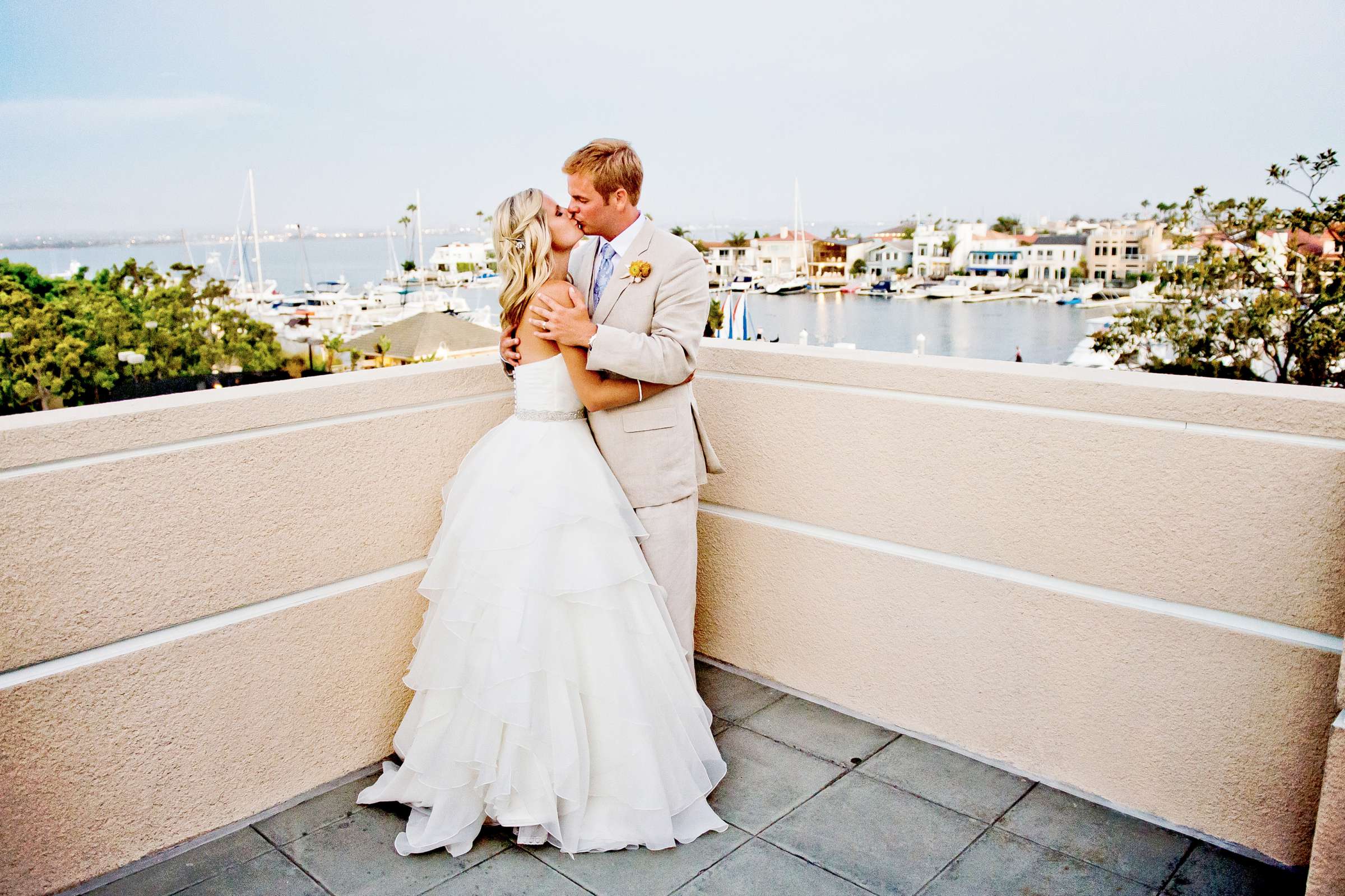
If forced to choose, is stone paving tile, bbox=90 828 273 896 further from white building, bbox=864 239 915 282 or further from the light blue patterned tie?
white building, bbox=864 239 915 282

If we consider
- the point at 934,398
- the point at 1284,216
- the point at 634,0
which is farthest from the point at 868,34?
the point at 934,398

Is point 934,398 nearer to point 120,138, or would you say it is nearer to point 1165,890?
point 1165,890

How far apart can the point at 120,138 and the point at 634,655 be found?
16821 centimetres

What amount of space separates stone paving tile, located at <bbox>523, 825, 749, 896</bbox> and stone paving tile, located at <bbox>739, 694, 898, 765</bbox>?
1.63 feet

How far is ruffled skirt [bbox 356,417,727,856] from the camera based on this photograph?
2.23m

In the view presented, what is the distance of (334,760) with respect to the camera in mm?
2586

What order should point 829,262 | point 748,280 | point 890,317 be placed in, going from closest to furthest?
point 890,317 < point 748,280 < point 829,262

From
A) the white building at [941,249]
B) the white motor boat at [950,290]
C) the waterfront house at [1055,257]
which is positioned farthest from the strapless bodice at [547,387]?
the white building at [941,249]

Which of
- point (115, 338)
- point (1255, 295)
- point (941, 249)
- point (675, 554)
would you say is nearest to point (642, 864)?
point (675, 554)

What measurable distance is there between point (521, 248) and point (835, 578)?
Result: 1433 millimetres

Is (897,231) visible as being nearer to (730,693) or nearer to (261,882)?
(730,693)

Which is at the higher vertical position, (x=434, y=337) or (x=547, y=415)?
(x=547, y=415)

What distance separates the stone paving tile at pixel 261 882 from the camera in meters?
Answer: 2.12

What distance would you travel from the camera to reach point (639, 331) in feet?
8.13
